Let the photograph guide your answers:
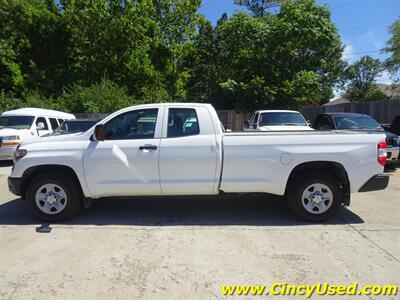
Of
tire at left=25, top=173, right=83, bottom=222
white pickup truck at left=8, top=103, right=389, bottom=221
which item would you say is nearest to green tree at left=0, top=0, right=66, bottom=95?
tire at left=25, top=173, right=83, bottom=222

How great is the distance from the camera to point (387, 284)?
11.5 ft

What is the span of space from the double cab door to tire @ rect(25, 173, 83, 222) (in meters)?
0.35

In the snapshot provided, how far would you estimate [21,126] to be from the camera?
41.9 feet

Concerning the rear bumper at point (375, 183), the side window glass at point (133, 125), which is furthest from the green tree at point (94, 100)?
the rear bumper at point (375, 183)

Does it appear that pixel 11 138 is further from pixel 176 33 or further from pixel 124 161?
pixel 176 33

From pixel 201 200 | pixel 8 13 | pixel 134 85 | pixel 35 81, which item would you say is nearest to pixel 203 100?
pixel 134 85

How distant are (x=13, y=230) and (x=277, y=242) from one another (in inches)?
155

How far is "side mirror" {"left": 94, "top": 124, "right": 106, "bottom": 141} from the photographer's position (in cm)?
528

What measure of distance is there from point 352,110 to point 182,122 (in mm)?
14290

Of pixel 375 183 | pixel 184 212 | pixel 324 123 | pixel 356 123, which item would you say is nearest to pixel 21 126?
pixel 184 212

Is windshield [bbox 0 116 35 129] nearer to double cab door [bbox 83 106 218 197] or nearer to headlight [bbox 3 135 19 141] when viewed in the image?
headlight [bbox 3 135 19 141]

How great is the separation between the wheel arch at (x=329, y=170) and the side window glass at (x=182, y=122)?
66.2 inches

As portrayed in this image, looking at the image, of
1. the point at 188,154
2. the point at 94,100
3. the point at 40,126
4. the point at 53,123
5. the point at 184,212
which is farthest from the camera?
the point at 94,100

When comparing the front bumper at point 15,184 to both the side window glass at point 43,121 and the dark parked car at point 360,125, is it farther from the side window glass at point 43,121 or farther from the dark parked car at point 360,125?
the dark parked car at point 360,125
